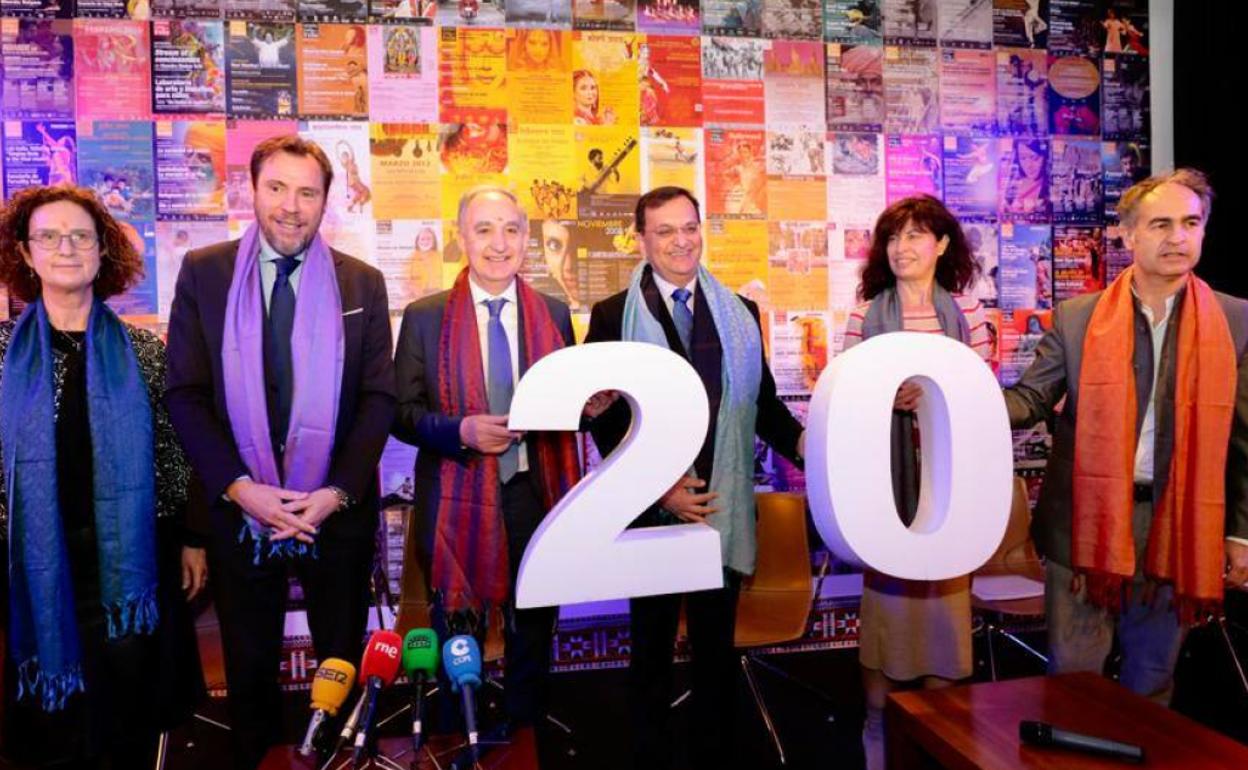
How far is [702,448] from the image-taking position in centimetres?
271

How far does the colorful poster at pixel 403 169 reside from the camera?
4.32 m

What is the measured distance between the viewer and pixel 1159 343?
2.77 m

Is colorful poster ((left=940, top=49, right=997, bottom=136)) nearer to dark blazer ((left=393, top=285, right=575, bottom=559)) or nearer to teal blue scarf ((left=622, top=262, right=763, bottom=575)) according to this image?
teal blue scarf ((left=622, top=262, right=763, bottom=575))

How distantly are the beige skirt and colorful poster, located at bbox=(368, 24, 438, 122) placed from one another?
10.6ft

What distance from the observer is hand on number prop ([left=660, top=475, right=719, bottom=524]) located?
8.35ft

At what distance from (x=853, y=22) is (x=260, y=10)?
312 centimetres

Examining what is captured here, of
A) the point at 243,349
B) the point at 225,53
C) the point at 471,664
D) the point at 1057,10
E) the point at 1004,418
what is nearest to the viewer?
the point at 471,664

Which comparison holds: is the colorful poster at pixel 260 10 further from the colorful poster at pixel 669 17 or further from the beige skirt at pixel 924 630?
the beige skirt at pixel 924 630

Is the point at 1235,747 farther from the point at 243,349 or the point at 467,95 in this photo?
the point at 467,95

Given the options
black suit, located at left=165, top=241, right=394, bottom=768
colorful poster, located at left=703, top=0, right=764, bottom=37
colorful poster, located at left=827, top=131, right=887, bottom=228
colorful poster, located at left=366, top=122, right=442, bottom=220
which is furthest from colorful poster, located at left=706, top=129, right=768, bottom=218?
black suit, located at left=165, top=241, right=394, bottom=768

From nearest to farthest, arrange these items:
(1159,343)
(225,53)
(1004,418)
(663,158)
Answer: (1004,418) < (1159,343) < (225,53) < (663,158)

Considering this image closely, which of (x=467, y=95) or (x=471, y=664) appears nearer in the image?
(x=471, y=664)

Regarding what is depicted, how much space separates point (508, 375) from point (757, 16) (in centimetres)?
290

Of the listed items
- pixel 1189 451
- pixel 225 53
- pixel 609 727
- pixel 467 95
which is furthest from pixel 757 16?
pixel 609 727
